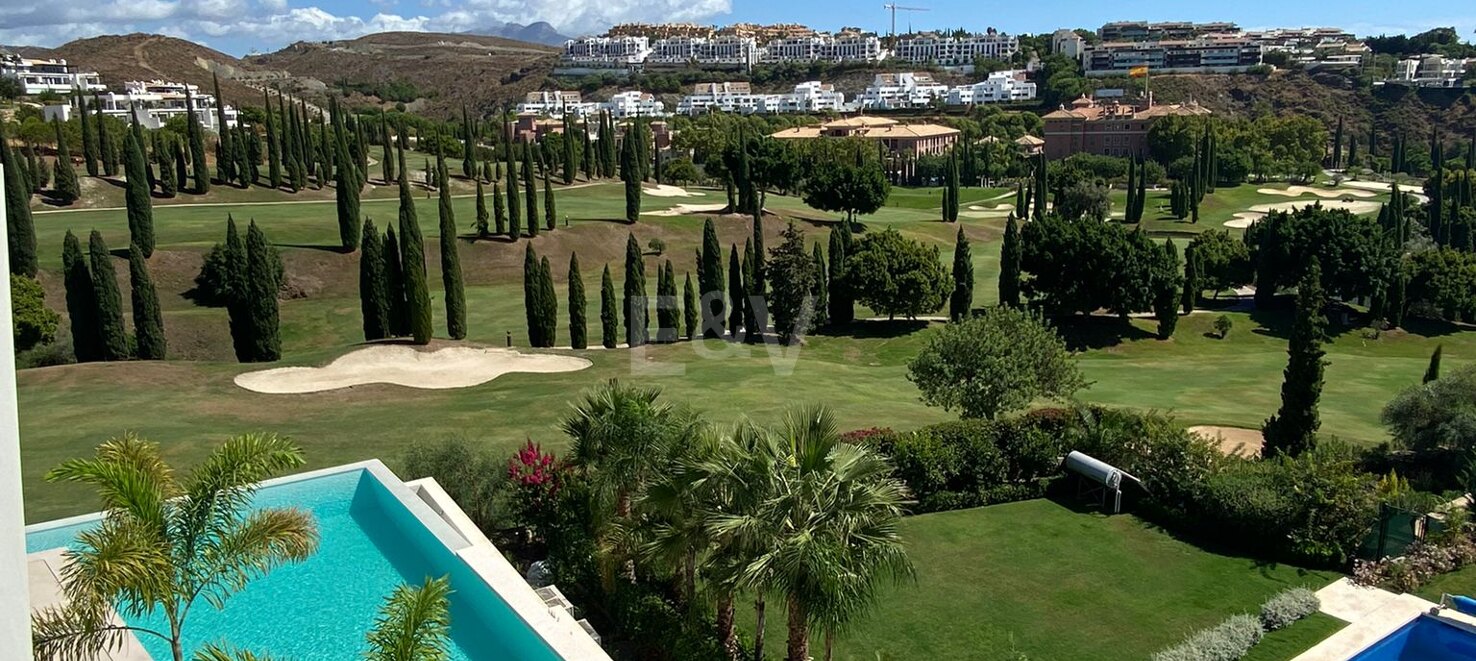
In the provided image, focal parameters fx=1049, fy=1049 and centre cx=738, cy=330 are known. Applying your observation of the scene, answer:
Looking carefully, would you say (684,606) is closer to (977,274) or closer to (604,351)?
(604,351)

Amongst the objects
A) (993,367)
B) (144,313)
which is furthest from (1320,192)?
(144,313)

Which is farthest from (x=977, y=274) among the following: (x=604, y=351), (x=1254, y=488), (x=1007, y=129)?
(x=1007, y=129)

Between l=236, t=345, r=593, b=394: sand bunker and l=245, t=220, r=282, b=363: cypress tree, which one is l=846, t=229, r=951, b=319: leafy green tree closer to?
l=236, t=345, r=593, b=394: sand bunker

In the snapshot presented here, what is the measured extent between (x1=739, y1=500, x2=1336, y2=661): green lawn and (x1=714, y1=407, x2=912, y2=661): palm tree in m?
2.86

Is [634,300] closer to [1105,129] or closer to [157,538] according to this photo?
[157,538]

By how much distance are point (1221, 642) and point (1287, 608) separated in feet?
7.03

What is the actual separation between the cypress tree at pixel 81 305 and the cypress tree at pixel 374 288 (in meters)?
9.26

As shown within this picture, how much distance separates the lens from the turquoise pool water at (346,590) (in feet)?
52.0

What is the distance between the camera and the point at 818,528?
12.6 meters

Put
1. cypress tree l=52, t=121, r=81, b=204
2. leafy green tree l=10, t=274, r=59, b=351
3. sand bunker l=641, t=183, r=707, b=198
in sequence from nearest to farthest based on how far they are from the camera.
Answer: leafy green tree l=10, t=274, r=59, b=351
cypress tree l=52, t=121, r=81, b=204
sand bunker l=641, t=183, r=707, b=198

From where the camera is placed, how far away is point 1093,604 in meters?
18.5

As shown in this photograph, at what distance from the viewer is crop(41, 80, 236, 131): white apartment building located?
10881cm

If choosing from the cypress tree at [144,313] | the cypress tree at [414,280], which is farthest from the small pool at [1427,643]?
the cypress tree at [144,313]

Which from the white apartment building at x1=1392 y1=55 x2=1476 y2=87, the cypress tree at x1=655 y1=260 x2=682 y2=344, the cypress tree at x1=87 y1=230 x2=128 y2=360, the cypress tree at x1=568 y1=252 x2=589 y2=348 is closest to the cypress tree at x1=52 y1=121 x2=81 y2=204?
the cypress tree at x1=87 y1=230 x2=128 y2=360
